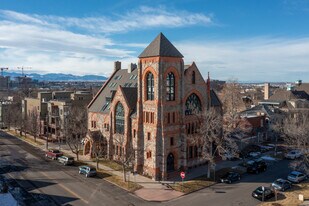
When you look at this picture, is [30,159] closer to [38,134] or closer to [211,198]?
[38,134]

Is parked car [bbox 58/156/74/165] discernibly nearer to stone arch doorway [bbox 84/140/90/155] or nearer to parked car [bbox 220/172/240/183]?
stone arch doorway [bbox 84/140/90/155]

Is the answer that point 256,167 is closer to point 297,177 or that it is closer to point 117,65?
point 297,177

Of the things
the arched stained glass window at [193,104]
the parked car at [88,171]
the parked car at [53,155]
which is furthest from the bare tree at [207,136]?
the parked car at [53,155]

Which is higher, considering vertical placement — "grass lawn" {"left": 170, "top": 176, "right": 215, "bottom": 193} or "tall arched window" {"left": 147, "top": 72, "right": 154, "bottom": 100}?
"tall arched window" {"left": 147, "top": 72, "right": 154, "bottom": 100}

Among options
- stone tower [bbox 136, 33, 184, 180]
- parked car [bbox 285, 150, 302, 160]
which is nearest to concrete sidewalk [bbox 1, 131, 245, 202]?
stone tower [bbox 136, 33, 184, 180]

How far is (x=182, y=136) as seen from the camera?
48781mm

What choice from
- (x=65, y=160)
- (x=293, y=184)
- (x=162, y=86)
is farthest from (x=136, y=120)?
(x=293, y=184)

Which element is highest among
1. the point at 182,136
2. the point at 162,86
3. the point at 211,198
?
the point at 162,86

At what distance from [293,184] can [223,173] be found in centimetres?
1047

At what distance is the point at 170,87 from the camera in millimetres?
47938

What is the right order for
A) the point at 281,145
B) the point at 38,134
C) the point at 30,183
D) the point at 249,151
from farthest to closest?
the point at 38,134 → the point at 281,145 → the point at 249,151 → the point at 30,183

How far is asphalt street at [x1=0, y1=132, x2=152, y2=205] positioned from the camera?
1481 inches

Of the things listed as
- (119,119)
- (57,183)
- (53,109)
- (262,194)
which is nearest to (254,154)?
(262,194)

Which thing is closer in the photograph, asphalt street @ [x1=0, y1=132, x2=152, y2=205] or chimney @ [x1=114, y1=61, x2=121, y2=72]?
asphalt street @ [x1=0, y1=132, x2=152, y2=205]
